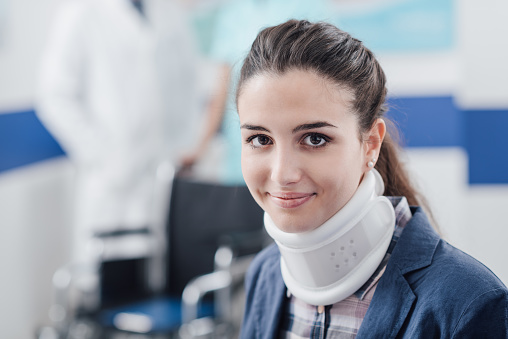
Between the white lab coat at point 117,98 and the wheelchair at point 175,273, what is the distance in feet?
1.48

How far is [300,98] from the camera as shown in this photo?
3.33ft

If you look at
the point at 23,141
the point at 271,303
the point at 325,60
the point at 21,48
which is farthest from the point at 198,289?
the point at 21,48

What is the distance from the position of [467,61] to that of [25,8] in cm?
219

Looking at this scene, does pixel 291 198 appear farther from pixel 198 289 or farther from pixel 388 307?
pixel 198 289

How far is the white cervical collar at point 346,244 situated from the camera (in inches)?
43.3

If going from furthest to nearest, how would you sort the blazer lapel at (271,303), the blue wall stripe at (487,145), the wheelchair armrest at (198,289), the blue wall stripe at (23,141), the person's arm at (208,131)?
the person's arm at (208,131) → the blue wall stripe at (23,141) → the blue wall stripe at (487,145) → the wheelchair armrest at (198,289) → the blazer lapel at (271,303)

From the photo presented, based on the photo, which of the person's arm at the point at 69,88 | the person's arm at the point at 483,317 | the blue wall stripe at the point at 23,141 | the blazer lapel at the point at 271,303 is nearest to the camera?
the person's arm at the point at 483,317

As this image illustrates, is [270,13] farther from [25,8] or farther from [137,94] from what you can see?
[25,8]

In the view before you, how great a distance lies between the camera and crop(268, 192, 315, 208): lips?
41.5 inches

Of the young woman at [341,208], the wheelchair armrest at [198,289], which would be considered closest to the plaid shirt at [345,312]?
the young woman at [341,208]

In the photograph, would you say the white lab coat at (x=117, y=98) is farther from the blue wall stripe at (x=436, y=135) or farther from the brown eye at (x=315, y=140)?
the brown eye at (x=315, y=140)

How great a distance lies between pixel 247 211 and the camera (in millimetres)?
2781

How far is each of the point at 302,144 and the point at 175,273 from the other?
6.54 ft

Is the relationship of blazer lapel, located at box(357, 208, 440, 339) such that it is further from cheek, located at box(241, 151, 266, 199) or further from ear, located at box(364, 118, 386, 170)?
cheek, located at box(241, 151, 266, 199)
